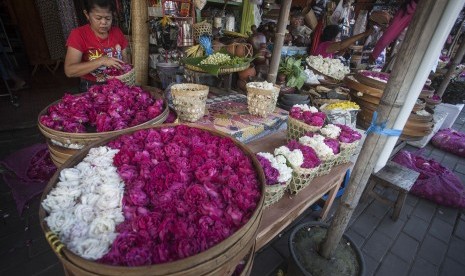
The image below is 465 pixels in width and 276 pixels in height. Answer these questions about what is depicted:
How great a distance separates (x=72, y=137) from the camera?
1.69 m

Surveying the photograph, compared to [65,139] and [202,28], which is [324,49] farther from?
[65,139]

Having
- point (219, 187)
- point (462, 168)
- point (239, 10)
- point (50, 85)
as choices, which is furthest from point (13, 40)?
point (462, 168)

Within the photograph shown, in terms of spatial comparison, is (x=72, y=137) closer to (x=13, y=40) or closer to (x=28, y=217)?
(x=28, y=217)

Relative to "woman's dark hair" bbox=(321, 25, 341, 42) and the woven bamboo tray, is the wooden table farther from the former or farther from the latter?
"woman's dark hair" bbox=(321, 25, 341, 42)

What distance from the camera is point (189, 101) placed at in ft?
7.74

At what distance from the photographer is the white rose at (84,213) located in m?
1.04

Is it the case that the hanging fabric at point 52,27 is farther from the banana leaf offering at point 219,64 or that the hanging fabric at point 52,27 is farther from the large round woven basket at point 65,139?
the large round woven basket at point 65,139

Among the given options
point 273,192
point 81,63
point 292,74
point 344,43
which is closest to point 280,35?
point 292,74

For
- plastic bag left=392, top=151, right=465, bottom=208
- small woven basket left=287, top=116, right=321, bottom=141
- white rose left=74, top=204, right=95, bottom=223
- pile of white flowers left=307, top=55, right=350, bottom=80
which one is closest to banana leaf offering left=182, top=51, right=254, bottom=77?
small woven basket left=287, top=116, right=321, bottom=141

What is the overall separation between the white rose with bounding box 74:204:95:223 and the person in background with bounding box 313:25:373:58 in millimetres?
6234

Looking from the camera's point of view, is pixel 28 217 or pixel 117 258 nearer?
pixel 117 258

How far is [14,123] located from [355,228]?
607 centimetres

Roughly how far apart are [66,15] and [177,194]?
321 inches

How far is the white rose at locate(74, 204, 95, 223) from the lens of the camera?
1039mm
